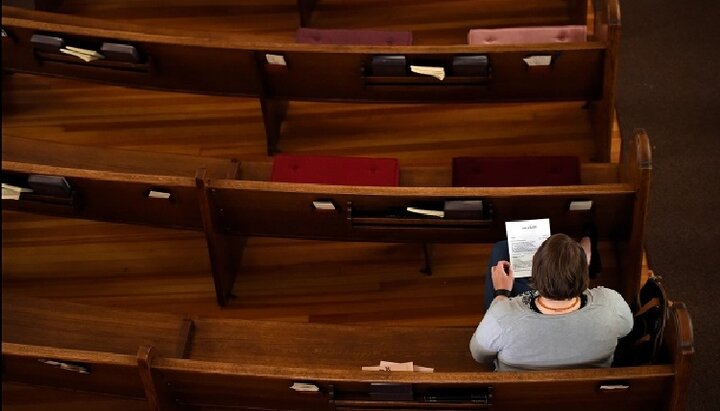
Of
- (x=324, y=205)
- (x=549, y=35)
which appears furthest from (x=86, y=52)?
(x=549, y=35)

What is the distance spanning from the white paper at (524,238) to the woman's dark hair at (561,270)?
364 millimetres

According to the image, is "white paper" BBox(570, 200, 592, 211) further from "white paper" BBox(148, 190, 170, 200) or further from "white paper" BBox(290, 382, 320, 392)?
"white paper" BBox(148, 190, 170, 200)

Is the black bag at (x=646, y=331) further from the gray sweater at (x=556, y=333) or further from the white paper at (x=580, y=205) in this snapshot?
the white paper at (x=580, y=205)

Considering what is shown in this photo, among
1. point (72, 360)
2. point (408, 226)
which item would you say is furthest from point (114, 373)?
point (408, 226)

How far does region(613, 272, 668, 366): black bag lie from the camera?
7.09 feet

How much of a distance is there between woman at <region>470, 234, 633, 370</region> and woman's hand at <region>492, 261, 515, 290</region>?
5.5 inches

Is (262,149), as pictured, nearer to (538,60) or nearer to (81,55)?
(81,55)

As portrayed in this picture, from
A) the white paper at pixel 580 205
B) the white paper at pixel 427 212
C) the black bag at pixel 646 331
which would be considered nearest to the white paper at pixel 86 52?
the white paper at pixel 427 212

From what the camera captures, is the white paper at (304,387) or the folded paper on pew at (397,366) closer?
the white paper at (304,387)

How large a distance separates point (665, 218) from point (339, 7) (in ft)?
5.26

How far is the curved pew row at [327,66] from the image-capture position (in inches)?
117

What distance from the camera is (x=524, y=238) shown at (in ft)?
8.18

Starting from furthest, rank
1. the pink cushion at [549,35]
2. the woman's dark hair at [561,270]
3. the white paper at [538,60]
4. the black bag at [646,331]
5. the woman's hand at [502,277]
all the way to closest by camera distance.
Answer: the pink cushion at [549,35] < the white paper at [538,60] < the woman's hand at [502,277] < the black bag at [646,331] < the woman's dark hair at [561,270]

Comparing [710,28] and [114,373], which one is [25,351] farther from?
[710,28]
